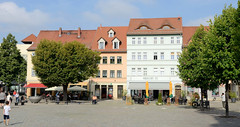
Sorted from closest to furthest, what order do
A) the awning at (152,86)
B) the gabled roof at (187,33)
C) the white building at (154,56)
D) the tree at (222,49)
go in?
1. the tree at (222,49)
2. the awning at (152,86)
3. the white building at (154,56)
4. the gabled roof at (187,33)

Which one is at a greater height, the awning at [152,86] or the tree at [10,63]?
the tree at [10,63]

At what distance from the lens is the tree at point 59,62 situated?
40.2 m

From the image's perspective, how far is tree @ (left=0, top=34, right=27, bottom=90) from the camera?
64438 millimetres

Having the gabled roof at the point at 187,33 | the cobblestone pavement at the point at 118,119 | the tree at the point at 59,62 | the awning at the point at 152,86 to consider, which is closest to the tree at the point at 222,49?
the cobblestone pavement at the point at 118,119

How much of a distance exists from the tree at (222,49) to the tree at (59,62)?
2272 centimetres

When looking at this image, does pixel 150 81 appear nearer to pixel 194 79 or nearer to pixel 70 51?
pixel 70 51

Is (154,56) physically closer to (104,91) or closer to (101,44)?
(101,44)

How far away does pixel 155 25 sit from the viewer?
57.9 m

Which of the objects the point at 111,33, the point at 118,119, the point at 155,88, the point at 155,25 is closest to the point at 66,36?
the point at 111,33

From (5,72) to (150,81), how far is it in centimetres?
3100

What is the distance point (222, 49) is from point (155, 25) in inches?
1450

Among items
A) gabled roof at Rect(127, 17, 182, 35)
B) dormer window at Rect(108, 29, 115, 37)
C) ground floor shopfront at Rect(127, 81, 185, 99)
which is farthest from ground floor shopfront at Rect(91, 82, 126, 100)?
gabled roof at Rect(127, 17, 182, 35)

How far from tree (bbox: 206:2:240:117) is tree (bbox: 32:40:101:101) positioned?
74.5 feet

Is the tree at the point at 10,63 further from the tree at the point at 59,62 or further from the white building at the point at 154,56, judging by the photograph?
the tree at the point at 59,62
